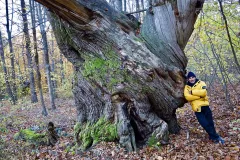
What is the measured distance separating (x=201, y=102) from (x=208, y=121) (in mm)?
519

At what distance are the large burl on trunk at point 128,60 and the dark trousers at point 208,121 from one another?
62 cm

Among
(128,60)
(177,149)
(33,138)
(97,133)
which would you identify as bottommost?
(177,149)

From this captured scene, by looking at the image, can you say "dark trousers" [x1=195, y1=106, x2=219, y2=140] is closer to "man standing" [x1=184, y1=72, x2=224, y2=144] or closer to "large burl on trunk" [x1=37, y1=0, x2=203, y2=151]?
"man standing" [x1=184, y1=72, x2=224, y2=144]

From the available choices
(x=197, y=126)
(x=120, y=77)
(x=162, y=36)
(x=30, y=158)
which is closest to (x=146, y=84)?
(x=120, y=77)

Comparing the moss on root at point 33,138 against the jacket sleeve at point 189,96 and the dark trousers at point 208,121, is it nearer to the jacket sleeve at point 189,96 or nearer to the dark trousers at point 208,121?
the jacket sleeve at point 189,96

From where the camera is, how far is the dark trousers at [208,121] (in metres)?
5.78

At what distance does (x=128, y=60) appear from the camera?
576cm

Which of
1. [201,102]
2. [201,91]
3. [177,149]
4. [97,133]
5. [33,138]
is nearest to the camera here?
[177,149]

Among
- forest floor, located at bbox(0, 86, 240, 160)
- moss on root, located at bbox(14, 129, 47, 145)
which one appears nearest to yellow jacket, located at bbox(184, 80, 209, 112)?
forest floor, located at bbox(0, 86, 240, 160)

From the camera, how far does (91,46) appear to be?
6.23 meters

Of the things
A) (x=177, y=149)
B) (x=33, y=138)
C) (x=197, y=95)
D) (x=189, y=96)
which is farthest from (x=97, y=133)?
(x=33, y=138)

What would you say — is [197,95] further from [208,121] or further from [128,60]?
[128,60]

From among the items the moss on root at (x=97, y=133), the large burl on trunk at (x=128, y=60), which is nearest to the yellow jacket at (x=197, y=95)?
the large burl on trunk at (x=128, y=60)

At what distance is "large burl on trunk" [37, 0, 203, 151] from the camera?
5.73 m
